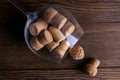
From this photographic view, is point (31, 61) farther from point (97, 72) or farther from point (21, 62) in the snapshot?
point (97, 72)

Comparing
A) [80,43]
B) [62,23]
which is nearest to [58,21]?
[62,23]

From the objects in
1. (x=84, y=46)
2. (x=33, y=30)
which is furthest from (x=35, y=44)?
(x=84, y=46)

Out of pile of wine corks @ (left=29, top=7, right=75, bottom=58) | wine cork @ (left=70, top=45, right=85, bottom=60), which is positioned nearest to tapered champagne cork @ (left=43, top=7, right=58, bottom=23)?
pile of wine corks @ (left=29, top=7, right=75, bottom=58)

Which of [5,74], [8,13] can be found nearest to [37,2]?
[8,13]

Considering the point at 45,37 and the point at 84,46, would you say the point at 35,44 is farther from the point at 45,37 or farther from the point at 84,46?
the point at 84,46

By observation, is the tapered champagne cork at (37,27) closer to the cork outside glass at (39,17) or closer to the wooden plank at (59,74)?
the cork outside glass at (39,17)

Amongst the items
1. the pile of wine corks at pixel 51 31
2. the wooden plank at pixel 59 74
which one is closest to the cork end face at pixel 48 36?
the pile of wine corks at pixel 51 31

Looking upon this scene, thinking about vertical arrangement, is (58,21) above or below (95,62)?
above
